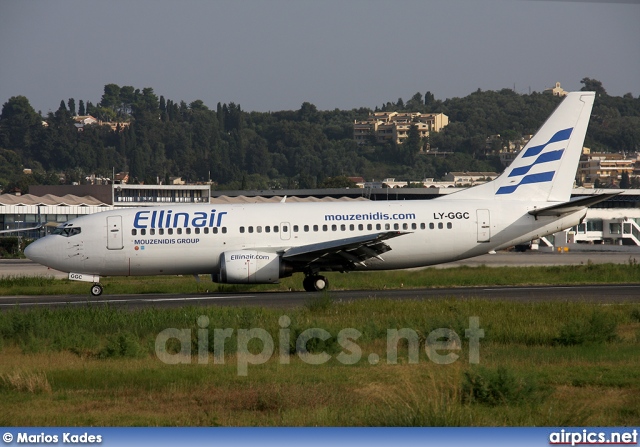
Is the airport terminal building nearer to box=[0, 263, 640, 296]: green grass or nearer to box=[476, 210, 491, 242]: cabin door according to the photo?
box=[0, 263, 640, 296]: green grass

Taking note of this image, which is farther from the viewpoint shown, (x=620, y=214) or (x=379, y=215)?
(x=620, y=214)

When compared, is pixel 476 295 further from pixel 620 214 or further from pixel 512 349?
pixel 620 214

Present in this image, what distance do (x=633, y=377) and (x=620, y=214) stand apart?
86.6 meters

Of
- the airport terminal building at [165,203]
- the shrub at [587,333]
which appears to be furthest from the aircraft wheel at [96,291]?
the airport terminal building at [165,203]

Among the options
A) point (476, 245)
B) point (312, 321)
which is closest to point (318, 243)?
point (476, 245)

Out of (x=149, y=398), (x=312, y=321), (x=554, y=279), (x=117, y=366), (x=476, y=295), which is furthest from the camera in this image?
(x=554, y=279)

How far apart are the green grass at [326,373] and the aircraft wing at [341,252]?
8006 millimetres

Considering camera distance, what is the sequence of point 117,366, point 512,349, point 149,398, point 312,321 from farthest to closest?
point 312,321, point 512,349, point 117,366, point 149,398

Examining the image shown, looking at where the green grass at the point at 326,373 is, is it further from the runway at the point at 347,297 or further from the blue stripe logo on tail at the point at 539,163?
the blue stripe logo on tail at the point at 539,163

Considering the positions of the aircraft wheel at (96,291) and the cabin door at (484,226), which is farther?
the cabin door at (484,226)

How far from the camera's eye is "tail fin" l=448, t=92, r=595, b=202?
35500mm

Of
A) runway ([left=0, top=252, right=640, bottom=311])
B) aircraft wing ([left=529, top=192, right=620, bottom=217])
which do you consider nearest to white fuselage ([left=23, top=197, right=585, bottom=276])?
aircraft wing ([left=529, top=192, right=620, bottom=217])

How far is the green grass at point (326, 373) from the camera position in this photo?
13008 millimetres

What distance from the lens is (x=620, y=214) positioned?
97875 millimetres
